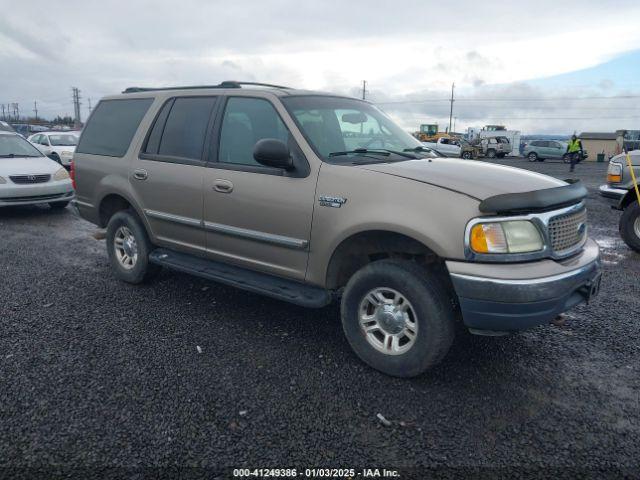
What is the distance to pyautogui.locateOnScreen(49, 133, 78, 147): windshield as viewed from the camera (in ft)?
58.7

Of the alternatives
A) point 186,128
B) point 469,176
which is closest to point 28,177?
point 186,128

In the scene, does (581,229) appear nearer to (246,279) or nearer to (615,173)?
(246,279)

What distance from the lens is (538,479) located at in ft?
8.04

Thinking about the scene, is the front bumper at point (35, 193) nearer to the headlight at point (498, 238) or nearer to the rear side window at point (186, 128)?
the rear side window at point (186, 128)

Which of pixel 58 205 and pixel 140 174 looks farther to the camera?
pixel 58 205

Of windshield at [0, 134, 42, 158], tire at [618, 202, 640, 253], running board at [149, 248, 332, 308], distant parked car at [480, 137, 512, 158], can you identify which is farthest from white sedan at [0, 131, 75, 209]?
distant parked car at [480, 137, 512, 158]

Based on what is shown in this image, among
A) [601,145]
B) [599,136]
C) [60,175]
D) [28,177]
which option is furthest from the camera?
A: [599,136]

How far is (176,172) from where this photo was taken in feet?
15.0

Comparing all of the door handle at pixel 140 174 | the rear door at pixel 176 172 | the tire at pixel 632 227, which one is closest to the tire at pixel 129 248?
the rear door at pixel 176 172

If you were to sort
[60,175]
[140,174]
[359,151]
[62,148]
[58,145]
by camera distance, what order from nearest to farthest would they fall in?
[359,151], [140,174], [60,175], [62,148], [58,145]

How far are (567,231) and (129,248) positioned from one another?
4.21 meters

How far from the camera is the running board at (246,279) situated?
3736mm

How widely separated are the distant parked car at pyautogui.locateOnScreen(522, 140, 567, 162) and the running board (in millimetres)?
38464

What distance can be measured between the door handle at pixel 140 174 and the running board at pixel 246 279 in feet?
2.44
